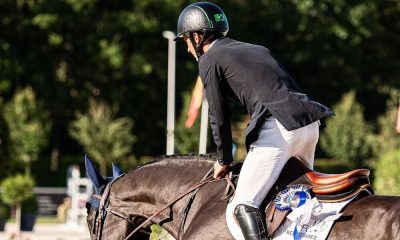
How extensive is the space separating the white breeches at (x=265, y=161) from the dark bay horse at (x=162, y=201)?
0.28 m

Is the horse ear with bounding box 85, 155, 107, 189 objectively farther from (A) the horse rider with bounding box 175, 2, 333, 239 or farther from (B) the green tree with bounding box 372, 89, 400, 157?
(B) the green tree with bounding box 372, 89, 400, 157

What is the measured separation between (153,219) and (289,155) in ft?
4.13

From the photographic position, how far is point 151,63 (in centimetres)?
4525

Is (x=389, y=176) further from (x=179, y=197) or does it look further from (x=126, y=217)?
(x=179, y=197)

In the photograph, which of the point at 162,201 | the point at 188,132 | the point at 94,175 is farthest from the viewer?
the point at 188,132

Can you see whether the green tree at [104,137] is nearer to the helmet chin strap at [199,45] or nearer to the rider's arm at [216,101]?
the helmet chin strap at [199,45]

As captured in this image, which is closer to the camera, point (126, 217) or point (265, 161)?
point (265, 161)

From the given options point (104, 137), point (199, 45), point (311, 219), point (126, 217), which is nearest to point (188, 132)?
point (104, 137)

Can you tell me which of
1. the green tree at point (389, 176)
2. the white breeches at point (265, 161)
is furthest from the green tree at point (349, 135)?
the white breeches at point (265, 161)

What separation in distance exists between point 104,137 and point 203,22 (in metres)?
33.6

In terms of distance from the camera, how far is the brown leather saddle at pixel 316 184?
567 centimetres

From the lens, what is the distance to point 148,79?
151 ft

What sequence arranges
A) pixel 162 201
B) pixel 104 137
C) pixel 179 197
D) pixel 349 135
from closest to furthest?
1. pixel 179 197
2. pixel 162 201
3. pixel 104 137
4. pixel 349 135

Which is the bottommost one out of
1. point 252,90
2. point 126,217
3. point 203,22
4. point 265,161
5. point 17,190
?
point 17,190
